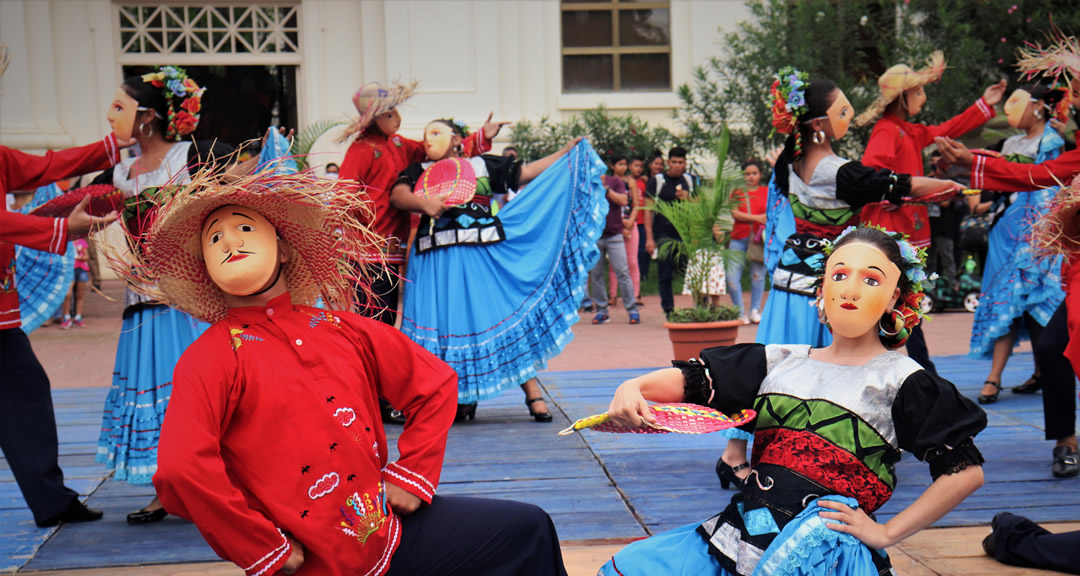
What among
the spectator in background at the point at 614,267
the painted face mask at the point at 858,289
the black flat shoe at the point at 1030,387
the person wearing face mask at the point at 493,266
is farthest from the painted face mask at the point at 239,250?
the spectator in background at the point at 614,267

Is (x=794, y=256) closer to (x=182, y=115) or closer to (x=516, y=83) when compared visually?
(x=182, y=115)

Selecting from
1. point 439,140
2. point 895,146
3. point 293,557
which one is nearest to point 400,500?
point 293,557

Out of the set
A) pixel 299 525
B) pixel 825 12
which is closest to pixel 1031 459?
pixel 299 525

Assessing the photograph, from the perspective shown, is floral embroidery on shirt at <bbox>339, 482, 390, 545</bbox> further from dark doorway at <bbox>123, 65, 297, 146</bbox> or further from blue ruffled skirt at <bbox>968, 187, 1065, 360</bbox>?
dark doorway at <bbox>123, 65, 297, 146</bbox>

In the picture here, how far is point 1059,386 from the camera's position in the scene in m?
4.45

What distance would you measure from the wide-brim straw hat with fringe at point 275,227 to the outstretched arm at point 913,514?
136cm

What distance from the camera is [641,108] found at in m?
15.0

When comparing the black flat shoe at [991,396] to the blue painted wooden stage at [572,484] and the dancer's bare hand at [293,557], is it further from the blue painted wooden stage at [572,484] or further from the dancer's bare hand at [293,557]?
the dancer's bare hand at [293,557]

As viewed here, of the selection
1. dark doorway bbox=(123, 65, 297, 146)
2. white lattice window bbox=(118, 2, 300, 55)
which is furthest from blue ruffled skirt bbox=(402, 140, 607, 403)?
dark doorway bbox=(123, 65, 297, 146)

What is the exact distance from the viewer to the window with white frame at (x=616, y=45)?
49.9 ft

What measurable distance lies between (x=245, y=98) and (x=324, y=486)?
1418 centimetres

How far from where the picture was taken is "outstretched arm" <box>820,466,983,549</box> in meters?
2.31

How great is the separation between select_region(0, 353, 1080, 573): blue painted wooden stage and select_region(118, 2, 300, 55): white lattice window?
31.1 feet

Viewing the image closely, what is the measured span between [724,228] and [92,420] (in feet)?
13.9
